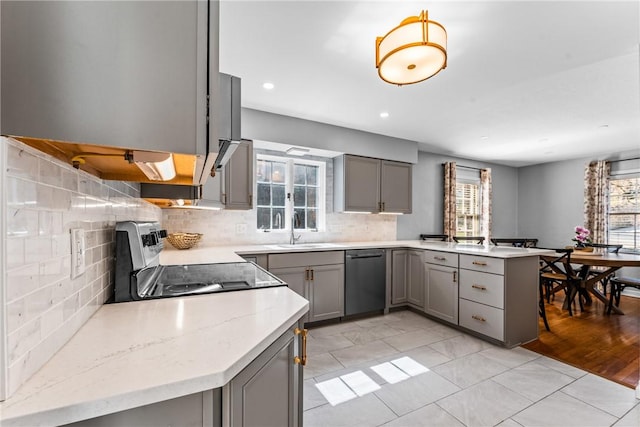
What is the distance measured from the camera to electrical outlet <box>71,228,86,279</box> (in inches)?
30.1

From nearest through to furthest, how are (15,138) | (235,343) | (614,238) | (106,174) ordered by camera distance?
(15,138) < (235,343) < (106,174) < (614,238)

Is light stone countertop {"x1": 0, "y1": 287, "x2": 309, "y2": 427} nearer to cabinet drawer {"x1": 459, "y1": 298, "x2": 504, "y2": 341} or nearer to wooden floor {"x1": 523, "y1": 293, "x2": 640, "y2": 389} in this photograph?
cabinet drawer {"x1": 459, "y1": 298, "x2": 504, "y2": 341}

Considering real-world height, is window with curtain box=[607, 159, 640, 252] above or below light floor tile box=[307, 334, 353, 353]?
above

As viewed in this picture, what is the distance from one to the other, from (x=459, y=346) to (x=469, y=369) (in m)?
0.44

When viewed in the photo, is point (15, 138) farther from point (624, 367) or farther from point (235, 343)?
point (624, 367)

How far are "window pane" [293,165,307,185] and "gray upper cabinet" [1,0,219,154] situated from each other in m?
3.31

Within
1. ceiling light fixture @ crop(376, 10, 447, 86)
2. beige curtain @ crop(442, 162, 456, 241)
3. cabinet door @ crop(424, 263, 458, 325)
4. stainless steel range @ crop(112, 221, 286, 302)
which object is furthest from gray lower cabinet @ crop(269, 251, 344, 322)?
beige curtain @ crop(442, 162, 456, 241)

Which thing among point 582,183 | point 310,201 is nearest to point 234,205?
point 310,201

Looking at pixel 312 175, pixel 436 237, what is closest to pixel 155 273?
pixel 312 175

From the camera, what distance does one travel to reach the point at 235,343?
738 millimetres

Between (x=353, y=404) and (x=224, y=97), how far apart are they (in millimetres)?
1986

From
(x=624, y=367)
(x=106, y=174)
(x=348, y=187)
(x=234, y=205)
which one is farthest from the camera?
(x=348, y=187)

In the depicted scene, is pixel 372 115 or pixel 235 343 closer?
pixel 235 343

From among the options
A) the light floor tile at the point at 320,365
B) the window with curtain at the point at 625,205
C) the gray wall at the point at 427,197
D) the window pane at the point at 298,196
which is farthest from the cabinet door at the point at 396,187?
the window with curtain at the point at 625,205
